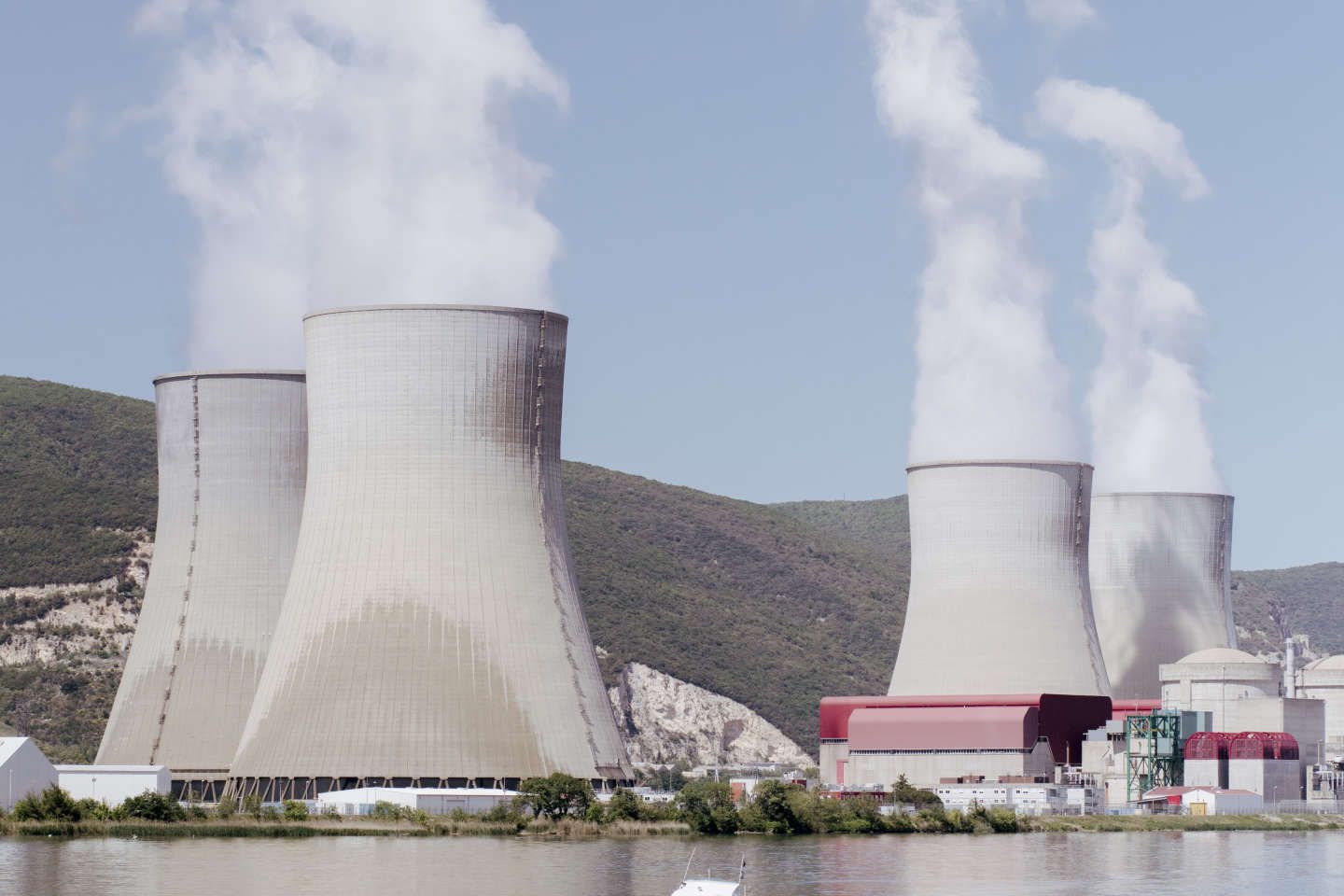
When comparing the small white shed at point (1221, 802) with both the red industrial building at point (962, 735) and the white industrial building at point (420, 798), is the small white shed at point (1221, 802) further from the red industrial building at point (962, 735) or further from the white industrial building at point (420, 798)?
the white industrial building at point (420, 798)

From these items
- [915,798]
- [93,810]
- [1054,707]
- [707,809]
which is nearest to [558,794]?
[707,809]

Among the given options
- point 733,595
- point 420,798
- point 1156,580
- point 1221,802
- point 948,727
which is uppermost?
point 733,595

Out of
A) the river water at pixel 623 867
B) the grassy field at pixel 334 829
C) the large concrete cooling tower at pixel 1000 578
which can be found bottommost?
the river water at pixel 623 867

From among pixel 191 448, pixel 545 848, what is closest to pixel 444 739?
pixel 545 848

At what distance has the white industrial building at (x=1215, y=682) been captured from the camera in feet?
214

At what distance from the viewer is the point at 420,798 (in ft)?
149

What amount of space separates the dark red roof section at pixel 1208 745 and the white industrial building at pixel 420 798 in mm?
26180

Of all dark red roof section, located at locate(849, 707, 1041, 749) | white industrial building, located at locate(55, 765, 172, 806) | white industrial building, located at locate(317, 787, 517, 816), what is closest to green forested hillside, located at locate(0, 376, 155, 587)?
dark red roof section, located at locate(849, 707, 1041, 749)

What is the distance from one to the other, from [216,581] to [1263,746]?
99.5 ft

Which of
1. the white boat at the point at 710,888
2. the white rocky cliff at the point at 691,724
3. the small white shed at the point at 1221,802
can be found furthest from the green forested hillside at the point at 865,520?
the white boat at the point at 710,888

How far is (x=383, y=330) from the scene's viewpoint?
45.3 metres

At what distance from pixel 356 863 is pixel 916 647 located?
2444 cm

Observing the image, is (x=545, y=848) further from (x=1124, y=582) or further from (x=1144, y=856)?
(x=1124, y=582)

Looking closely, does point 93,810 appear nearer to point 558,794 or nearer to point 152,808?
point 152,808
